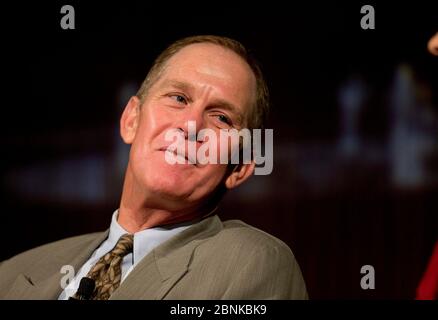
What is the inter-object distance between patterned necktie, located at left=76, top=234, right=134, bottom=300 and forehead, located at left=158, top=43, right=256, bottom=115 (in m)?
0.43

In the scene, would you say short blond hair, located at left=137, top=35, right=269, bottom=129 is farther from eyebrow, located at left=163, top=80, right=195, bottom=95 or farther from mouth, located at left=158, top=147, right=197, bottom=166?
mouth, located at left=158, top=147, right=197, bottom=166

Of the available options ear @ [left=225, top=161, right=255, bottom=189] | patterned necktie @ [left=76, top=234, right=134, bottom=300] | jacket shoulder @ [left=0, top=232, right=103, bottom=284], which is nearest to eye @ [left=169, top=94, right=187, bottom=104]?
ear @ [left=225, top=161, right=255, bottom=189]

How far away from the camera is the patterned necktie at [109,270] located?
4.62 ft

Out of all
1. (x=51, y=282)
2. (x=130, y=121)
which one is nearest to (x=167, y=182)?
(x=130, y=121)

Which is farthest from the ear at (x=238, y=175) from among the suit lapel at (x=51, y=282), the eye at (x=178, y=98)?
the suit lapel at (x=51, y=282)

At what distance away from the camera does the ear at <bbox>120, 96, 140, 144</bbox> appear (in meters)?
1.65

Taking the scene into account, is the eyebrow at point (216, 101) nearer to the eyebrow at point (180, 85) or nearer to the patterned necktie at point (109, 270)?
the eyebrow at point (180, 85)

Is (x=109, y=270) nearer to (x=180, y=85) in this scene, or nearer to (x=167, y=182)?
(x=167, y=182)

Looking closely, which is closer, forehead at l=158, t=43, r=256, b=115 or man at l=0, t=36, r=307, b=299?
man at l=0, t=36, r=307, b=299

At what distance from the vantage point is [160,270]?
1.39 metres

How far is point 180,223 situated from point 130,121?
1.06 feet
